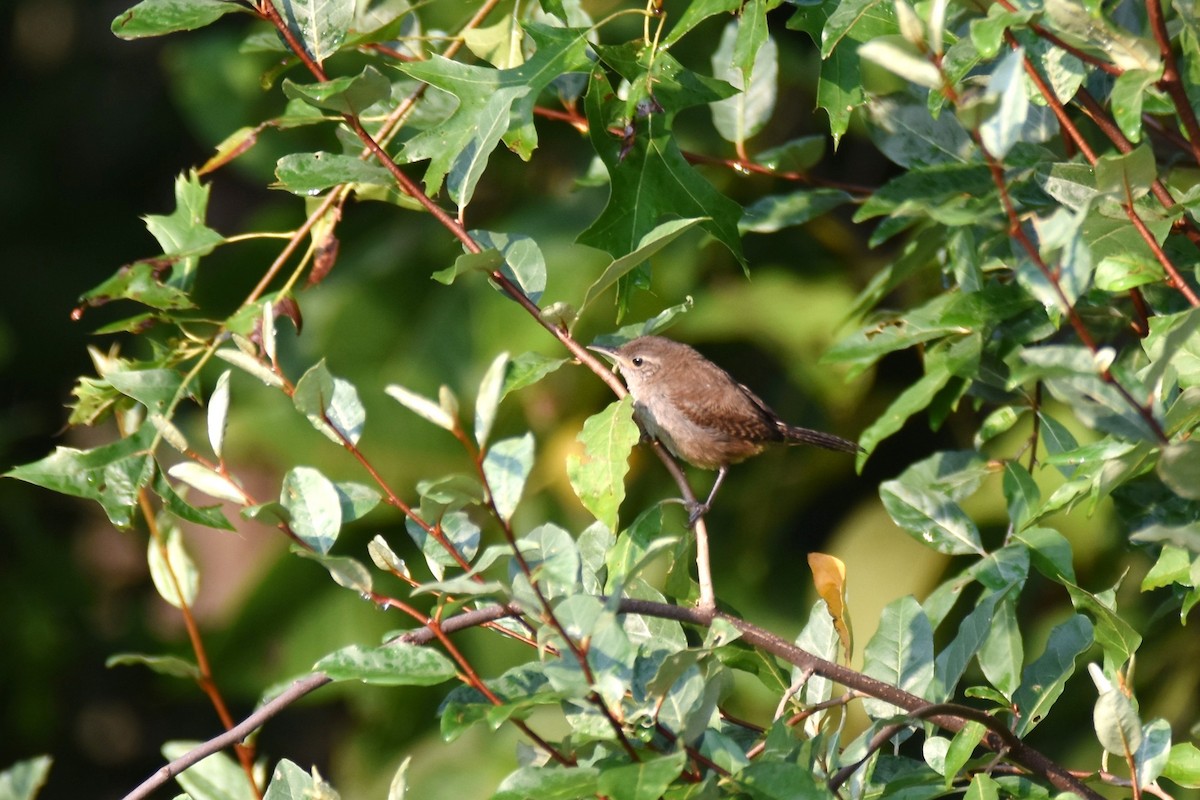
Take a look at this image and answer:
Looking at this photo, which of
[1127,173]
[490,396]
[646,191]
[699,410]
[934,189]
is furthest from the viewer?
[699,410]

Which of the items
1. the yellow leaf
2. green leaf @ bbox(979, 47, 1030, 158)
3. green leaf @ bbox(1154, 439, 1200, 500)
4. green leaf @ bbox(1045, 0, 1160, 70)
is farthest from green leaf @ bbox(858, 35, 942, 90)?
the yellow leaf

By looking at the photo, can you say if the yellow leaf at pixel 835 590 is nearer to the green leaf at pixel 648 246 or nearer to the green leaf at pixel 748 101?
the green leaf at pixel 648 246

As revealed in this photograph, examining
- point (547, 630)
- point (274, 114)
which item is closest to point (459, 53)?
point (547, 630)

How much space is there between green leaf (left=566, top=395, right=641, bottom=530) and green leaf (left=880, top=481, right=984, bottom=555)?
0.55m

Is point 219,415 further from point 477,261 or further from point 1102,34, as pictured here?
point 1102,34

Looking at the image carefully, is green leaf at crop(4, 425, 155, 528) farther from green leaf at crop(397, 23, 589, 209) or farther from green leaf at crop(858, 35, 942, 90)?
green leaf at crop(858, 35, 942, 90)

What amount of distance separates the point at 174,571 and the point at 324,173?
0.86 metres

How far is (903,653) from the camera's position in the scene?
216 centimetres

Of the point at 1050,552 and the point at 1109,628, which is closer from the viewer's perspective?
the point at 1109,628

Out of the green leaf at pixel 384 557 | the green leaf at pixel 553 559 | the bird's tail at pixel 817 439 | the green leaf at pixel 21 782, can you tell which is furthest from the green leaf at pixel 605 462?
the bird's tail at pixel 817 439

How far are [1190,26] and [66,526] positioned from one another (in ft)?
24.1

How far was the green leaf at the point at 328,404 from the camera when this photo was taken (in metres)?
1.87

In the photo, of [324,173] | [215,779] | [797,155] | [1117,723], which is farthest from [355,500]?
[797,155]

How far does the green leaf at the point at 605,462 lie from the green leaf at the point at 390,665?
0.43 m
